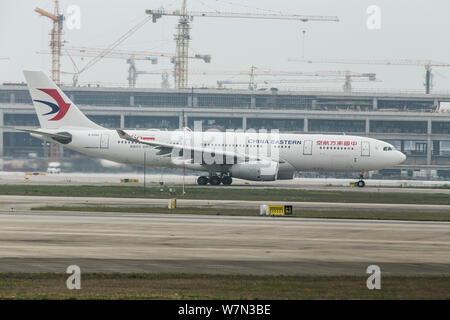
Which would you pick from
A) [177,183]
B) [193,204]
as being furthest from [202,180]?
[193,204]

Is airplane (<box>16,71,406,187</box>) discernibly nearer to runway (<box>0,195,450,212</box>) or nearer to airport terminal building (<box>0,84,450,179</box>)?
runway (<box>0,195,450,212</box>)

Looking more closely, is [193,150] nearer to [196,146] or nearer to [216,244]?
[196,146]

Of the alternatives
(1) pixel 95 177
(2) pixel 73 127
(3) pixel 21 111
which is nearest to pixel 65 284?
(2) pixel 73 127

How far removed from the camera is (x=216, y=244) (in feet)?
110

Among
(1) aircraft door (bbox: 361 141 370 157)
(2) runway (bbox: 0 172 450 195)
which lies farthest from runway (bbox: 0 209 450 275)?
(1) aircraft door (bbox: 361 141 370 157)

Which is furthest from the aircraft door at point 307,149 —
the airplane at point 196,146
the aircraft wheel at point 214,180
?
the aircraft wheel at point 214,180

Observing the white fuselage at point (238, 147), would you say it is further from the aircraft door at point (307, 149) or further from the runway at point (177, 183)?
the runway at point (177, 183)

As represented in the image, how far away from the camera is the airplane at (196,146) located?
245 feet

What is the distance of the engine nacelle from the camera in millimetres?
72500

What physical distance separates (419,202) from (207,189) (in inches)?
754

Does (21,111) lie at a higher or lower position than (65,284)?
higher

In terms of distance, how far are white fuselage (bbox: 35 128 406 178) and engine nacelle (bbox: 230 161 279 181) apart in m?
3.30

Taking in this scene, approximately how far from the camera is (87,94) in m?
178
